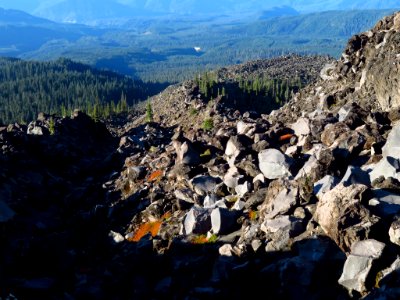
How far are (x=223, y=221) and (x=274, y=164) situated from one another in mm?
8153

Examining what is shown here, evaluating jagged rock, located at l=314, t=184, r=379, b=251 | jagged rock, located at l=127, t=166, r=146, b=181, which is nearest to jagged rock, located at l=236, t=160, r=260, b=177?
jagged rock, located at l=314, t=184, r=379, b=251

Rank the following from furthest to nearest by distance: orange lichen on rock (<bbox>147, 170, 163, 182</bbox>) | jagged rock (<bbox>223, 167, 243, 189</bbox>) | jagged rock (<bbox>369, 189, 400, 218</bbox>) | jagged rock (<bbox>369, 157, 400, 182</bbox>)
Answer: orange lichen on rock (<bbox>147, 170, 163, 182</bbox>) → jagged rock (<bbox>223, 167, 243, 189</bbox>) → jagged rock (<bbox>369, 157, 400, 182</bbox>) → jagged rock (<bbox>369, 189, 400, 218</bbox>)

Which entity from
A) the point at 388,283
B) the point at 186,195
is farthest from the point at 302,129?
the point at 388,283

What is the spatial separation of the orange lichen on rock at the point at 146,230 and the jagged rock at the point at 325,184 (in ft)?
49.3

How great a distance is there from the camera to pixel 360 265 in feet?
79.6

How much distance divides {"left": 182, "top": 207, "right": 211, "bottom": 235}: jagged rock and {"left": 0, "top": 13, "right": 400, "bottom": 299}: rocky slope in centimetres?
12

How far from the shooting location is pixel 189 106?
5123 inches

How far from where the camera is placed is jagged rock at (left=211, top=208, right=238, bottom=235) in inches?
1367

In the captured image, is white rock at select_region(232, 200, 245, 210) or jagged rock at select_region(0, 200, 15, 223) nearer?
white rock at select_region(232, 200, 245, 210)

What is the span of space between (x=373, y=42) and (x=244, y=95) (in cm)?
8513

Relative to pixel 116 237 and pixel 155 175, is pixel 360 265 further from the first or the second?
pixel 155 175

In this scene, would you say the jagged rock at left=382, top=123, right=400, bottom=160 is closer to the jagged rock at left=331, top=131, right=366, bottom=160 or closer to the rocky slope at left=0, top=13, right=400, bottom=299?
the rocky slope at left=0, top=13, right=400, bottom=299

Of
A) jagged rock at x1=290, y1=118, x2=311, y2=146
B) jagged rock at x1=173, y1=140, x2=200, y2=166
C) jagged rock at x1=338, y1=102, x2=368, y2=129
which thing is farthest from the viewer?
jagged rock at x1=173, y1=140, x2=200, y2=166

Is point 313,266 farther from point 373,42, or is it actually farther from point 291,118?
point 373,42
